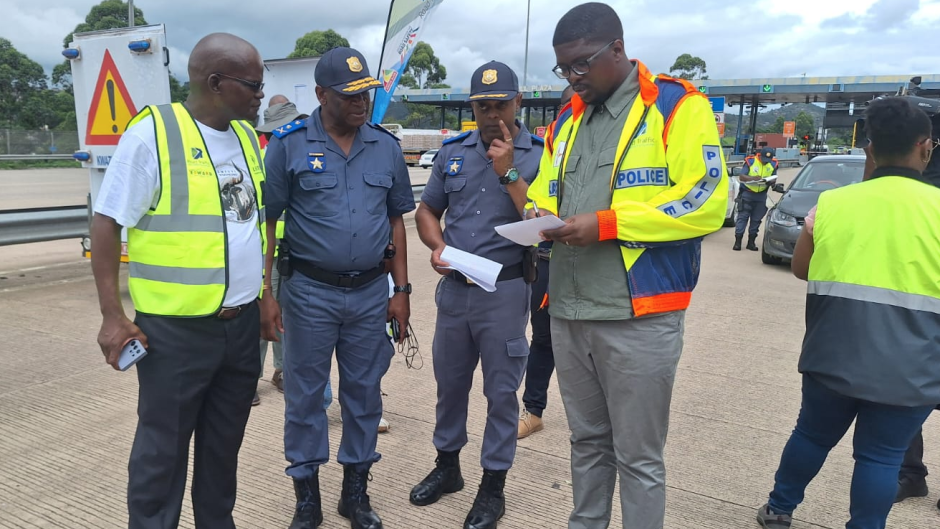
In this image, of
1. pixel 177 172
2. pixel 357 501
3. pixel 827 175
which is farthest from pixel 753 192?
pixel 177 172

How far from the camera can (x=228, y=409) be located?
2373mm

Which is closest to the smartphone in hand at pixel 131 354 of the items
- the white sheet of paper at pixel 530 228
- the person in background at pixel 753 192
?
the white sheet of paper at pixel 530 228

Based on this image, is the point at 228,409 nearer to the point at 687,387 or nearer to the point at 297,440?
the point at 297,440

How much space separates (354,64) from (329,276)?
94cm

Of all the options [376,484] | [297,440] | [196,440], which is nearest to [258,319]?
[196,440]

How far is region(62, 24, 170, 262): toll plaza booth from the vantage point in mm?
5707

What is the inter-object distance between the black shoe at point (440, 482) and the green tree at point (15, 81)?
41.0 metres

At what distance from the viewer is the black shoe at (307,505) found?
2732 millimetres

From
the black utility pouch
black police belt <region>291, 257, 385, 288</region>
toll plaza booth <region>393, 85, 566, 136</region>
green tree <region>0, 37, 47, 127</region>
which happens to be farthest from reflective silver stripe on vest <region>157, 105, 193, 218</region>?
toll plaza booth <region>393, 85, 566, 136</region>

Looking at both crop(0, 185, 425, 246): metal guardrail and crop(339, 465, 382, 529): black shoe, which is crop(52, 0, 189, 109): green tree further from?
crop(339, 465, 382, 529): black shoe

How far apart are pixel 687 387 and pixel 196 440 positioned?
3.39 meters

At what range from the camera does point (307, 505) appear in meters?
2.76

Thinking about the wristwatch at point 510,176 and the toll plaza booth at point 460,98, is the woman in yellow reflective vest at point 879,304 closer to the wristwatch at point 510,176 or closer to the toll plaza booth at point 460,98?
the wristwatch at point 510,176

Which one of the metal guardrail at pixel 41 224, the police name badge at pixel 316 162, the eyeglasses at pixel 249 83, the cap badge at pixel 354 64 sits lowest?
the metal guardrail at pixel 41 224
